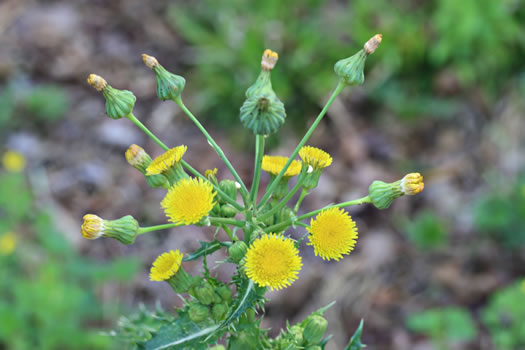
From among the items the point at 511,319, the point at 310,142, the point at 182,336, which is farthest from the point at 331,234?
the point at 310,142

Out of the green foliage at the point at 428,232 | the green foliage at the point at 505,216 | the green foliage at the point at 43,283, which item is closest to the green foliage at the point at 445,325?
the green foliage at the point at 428,232

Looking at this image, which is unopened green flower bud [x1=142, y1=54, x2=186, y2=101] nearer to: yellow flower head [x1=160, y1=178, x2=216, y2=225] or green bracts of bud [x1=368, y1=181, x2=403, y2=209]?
yellow flower head [x1=160, y1=178, x2=216, y2=225]

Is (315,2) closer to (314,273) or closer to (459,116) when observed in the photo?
(459,116)

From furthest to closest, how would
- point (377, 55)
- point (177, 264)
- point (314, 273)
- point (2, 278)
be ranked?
point (377, 55)
point (314, 273)
point (2, 278)
point (177, 264)

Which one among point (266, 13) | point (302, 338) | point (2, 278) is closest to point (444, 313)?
point (302, 338)

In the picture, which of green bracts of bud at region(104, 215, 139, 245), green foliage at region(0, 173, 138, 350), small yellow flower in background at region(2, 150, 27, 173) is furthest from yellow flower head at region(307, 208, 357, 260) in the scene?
small yellow flower in background at region(2, 150, 27, 173)

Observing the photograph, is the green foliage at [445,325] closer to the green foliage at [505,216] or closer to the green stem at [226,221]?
the green foliage at [505,216]
